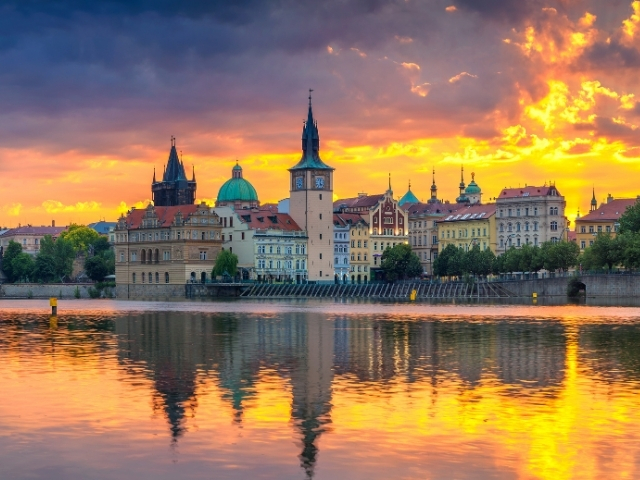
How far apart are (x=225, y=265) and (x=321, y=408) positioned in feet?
508

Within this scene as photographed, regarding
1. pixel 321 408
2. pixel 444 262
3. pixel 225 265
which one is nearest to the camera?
pixel 321 408

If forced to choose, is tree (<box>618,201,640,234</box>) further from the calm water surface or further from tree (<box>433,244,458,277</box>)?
the calm water surface

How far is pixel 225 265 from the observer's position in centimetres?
19062

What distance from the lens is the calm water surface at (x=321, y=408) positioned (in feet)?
93.1

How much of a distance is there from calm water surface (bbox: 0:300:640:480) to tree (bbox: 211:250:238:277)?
12354 centimetres

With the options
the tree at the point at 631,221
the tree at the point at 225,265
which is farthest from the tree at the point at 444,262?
the tree at the point at 631,221

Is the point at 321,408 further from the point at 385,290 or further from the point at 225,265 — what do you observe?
the point at 225,265

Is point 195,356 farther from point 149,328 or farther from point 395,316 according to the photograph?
point 395,316

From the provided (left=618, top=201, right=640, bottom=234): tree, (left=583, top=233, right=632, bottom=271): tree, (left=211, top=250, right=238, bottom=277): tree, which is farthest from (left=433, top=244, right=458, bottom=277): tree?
(left=583, top=233, right=632, bottom=271): tree

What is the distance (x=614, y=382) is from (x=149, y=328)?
1649 inches

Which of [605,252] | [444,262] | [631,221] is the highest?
[631,221]

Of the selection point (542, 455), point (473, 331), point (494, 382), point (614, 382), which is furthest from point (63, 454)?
point (473, 331)

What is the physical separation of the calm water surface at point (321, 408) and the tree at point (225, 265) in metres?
124

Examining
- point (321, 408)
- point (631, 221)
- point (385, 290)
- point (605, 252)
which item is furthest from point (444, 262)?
point (321, 408)
